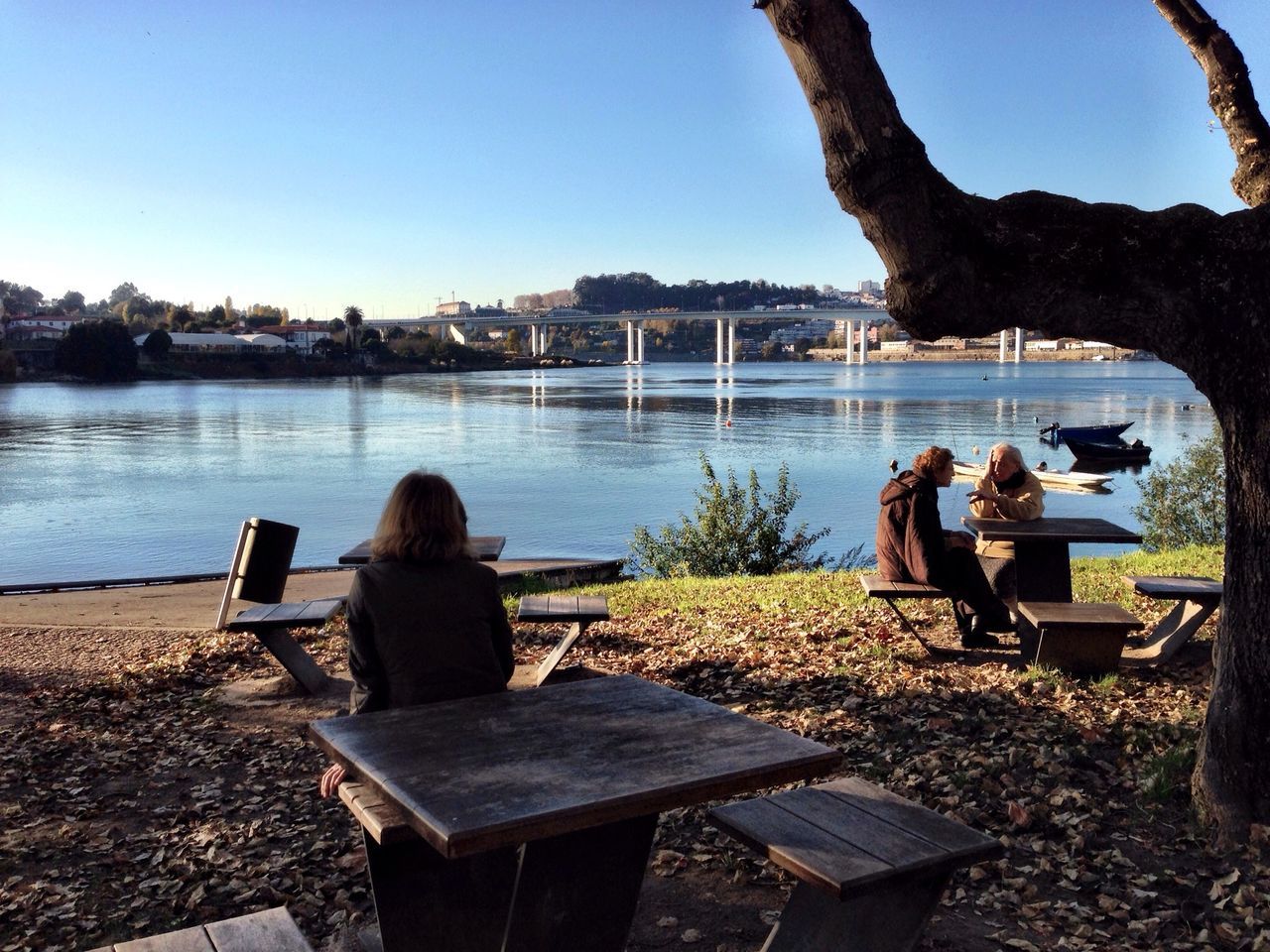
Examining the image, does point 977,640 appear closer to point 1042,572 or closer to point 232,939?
point 1042,572

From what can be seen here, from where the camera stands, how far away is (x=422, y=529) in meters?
3.54

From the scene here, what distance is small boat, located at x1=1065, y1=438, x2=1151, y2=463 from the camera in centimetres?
4378

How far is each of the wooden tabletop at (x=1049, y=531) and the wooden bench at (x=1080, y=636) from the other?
2.43ft

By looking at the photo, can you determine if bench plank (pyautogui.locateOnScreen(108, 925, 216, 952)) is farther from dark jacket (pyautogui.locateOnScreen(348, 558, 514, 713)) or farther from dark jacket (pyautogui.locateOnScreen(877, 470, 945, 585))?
dark jacket (pyautogui.locateOnScreen(877, 470, 945, 585))

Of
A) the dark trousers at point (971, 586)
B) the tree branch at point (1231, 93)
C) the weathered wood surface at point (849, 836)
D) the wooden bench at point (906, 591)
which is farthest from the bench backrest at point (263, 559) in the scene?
the tree branch at point (1231, 93)

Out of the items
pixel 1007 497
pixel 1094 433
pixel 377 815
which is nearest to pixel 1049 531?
pixel 1007 497


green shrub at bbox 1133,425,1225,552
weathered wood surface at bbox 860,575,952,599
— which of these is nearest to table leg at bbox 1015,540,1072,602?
weathered wood surface at bbox 860,575,952,599

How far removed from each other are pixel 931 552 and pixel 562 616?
7.17ft

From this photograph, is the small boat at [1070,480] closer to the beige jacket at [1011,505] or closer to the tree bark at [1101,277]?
the beige jacket at [1011,505]

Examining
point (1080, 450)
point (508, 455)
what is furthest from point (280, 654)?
point (1080, 450)

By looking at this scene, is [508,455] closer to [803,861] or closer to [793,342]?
[803,861]

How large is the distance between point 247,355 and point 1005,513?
462ft

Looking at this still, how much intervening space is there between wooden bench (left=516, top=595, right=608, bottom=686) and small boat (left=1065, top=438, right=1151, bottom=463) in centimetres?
4056

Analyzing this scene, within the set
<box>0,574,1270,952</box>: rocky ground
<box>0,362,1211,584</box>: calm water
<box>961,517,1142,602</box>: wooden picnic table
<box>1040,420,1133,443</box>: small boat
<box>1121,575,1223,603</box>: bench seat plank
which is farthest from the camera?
<box>1040,420,1133,443</box>: small boat
